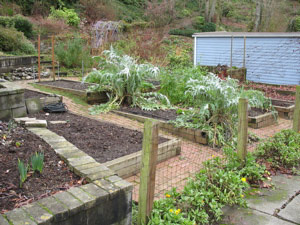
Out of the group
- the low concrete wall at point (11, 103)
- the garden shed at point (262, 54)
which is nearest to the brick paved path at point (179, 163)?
the low concrete wall at point (11, 103)

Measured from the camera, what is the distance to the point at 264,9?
21938mm

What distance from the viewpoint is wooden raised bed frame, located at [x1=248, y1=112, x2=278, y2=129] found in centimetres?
654

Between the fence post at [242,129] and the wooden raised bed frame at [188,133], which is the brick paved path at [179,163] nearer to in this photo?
the wooden raised bed frame at [188,133]

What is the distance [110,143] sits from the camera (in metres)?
4.51

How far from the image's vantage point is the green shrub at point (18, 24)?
14.3 meters

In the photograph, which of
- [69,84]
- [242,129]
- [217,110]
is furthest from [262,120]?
[69,84]

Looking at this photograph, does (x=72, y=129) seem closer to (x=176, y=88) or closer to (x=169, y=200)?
(x=169, y=200)

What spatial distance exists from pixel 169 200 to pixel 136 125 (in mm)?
3068

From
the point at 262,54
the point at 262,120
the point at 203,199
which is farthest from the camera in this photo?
the point at 262,54

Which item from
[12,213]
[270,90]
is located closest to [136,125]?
[12,213]

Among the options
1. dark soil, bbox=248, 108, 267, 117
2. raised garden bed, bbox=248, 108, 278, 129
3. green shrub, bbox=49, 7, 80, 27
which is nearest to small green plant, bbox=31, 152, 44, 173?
raised garden bed, bbox=248, 108, 278, 129

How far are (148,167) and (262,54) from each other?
10.9 m

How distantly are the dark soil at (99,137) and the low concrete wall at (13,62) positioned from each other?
226 inches

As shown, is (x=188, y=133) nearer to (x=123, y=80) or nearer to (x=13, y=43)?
(x=123, y=80)
